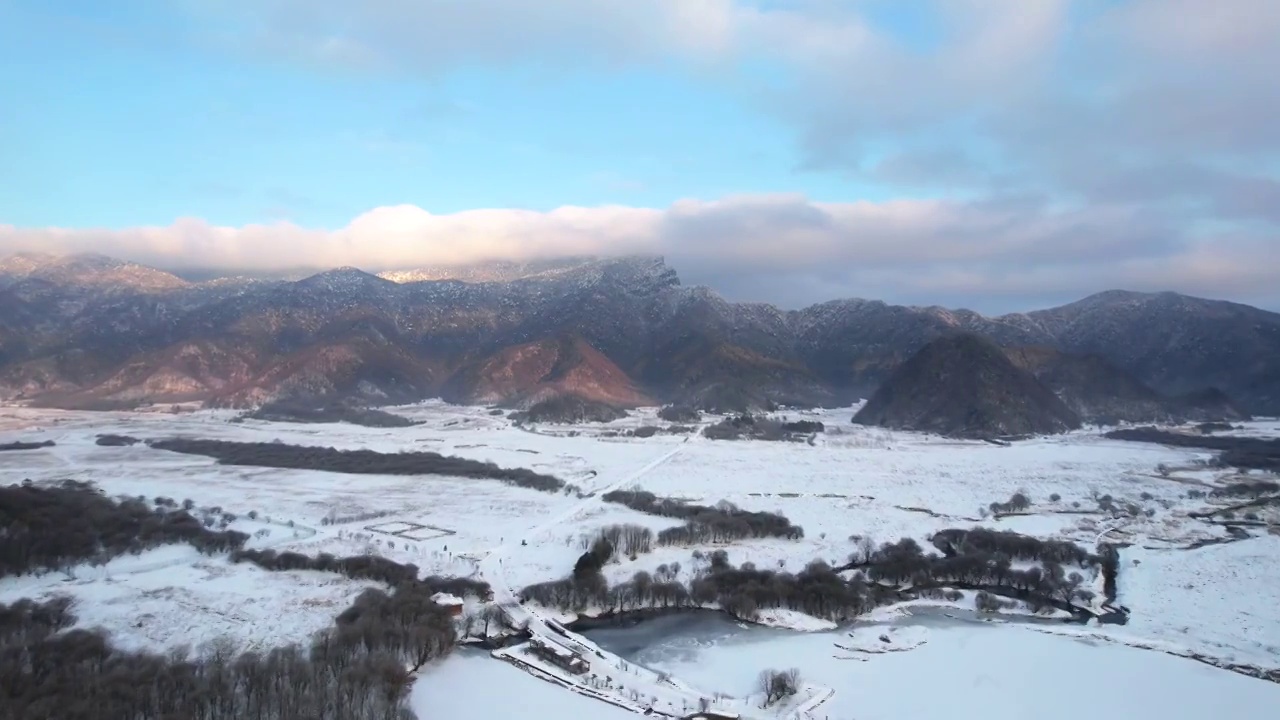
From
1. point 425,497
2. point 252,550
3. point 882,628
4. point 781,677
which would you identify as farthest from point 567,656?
point 425,497

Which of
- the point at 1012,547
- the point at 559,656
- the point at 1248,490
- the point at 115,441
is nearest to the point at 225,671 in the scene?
the point at 559,656

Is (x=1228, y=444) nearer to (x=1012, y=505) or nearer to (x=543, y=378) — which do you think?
(x=1012, y=505)

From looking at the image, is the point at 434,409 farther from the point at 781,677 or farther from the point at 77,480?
the point at 781,677

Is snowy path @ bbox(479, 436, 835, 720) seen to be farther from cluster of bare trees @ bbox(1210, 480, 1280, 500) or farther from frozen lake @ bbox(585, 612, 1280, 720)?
cluster of bare trees @ bbox(1210, 480, 1280, 500)

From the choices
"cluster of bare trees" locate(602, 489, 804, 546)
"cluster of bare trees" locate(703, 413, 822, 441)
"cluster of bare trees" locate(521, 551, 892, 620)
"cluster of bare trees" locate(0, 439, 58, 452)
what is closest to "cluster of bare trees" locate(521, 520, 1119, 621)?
"cluster of bare trees" locate(521, 551, 892, 620)

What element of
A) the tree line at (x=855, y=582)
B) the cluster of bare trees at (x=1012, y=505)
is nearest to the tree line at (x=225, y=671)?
the tree line at (x=855, y=582)

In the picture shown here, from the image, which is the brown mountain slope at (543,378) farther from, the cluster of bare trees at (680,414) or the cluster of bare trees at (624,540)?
the cluster of bare trees at (624,540)
